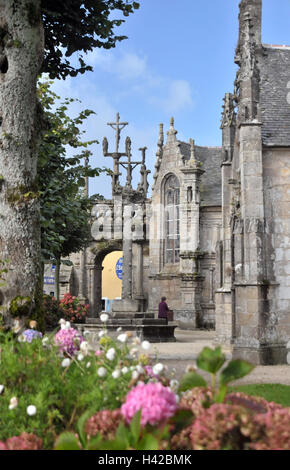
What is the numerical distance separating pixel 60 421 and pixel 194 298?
21.7 metres

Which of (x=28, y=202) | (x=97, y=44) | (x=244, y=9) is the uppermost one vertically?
(x=244, y=9)

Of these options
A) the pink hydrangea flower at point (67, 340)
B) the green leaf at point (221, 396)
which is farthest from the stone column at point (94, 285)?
the green leaf at point (221, 396)

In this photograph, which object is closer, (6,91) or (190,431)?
(190,431)

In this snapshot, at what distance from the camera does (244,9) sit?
16828mm

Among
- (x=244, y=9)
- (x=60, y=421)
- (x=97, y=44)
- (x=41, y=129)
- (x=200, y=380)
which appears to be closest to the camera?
(x=200, y=380)

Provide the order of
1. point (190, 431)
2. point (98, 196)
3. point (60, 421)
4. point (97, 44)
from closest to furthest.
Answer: point (190, 431), point (60, 421), point (97, 44), point (98, 196)

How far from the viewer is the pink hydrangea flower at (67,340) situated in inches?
174

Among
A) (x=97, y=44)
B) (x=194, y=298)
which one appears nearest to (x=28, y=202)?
(x=97, y=44)

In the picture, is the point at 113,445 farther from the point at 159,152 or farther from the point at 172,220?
the point at 159,152

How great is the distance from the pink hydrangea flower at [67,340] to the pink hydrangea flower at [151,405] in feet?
5.68

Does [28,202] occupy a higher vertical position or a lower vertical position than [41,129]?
lower

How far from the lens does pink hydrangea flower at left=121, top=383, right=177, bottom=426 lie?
105 inches

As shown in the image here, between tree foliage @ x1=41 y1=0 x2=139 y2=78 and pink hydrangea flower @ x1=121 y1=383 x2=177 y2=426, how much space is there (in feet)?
24.8
